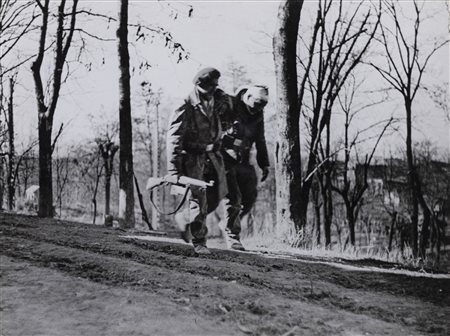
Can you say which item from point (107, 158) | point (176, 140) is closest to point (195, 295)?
point (176, 140)

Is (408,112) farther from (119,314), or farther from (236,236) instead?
(119,314)

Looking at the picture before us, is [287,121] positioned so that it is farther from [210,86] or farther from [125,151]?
[125,151]

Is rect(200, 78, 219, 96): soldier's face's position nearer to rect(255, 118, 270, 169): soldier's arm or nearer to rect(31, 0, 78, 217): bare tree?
rect(255, 118, 270, 169): soldier's arm

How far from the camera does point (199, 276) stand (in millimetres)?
4082

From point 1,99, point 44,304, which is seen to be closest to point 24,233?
point 44,304

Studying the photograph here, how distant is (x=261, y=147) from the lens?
597 cm

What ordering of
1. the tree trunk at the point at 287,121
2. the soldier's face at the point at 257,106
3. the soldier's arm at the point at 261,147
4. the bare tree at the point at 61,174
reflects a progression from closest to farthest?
the soldier's face at the point at 257,106 → the soldier's arm at the point at 261,147 → the tree trunk at the point at 287,121 → the bare tree at the point at 61,174

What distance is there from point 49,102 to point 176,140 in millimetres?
6669

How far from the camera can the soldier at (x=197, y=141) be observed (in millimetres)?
5082

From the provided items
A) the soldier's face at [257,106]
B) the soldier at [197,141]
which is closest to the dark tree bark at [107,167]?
the soldier's face at [257,106]

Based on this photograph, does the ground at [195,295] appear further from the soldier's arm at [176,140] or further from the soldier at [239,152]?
the soldier's arm at [176,140]

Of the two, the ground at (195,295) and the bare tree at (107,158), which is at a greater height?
the bare tree at (107,158)

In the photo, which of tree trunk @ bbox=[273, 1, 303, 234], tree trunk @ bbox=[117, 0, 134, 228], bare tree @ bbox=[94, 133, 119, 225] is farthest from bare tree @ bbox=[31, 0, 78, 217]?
bare tree @ bbox=[94, 133, 119, 225]

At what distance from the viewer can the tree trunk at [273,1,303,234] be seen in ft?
24.3
